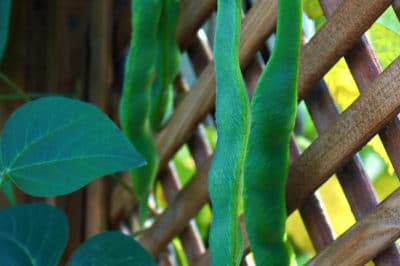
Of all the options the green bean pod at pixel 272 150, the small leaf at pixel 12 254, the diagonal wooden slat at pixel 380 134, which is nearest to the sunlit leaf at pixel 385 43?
the diagonal wooden slat at pixel 380 134

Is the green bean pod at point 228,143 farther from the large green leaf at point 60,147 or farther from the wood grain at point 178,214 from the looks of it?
the wood grain at point 178,214

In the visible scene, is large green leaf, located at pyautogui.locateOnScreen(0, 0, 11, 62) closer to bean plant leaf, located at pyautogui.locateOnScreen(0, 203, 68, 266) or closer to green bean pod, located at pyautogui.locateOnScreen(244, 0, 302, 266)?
bean plant leaf, located at pyautogui.locateOnScreen(0, 203, 68, 266)

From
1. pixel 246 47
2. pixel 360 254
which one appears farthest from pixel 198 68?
pixel 360 254

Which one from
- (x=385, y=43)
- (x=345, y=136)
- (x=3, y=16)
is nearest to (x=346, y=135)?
(x=345, y=136)

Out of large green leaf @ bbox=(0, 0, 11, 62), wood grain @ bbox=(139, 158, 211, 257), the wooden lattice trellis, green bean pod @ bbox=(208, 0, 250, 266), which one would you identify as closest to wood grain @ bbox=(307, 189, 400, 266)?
the wooden lattice trellis

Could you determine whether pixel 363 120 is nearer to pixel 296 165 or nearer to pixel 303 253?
pixel 296 165

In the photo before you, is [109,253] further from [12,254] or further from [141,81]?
[141,81]
